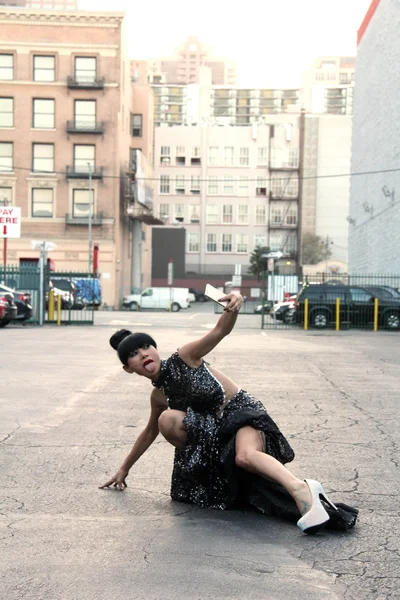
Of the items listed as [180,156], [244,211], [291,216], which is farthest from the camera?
[180,156]

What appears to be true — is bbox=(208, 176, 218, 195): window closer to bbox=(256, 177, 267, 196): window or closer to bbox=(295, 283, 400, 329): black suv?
bbox=(256, 177, 267, 196): window

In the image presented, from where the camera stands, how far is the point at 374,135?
46.5 m

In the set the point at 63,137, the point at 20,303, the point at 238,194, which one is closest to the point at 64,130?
the point at 63,137

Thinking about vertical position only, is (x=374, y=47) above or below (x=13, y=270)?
above

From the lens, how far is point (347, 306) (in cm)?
3234

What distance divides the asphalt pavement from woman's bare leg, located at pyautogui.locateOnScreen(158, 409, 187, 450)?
1.46 ft

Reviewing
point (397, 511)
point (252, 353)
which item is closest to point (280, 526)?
point (397, 511)

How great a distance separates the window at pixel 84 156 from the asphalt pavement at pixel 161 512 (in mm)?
50825

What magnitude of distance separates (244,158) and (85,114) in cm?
4538

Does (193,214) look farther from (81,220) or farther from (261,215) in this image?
(81,220)

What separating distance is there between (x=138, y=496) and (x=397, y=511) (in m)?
1.65

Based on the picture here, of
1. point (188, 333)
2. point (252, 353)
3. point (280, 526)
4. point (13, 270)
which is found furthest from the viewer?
point (13, 270)

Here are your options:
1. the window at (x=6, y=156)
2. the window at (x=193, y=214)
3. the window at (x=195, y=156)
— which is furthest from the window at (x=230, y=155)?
the window at (x=6, y=156)

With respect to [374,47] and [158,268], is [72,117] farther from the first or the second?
[158,268]
